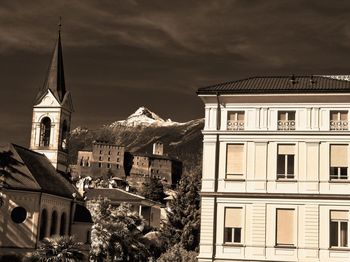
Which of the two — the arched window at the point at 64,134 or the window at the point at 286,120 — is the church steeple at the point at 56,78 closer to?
the arched window at the point at 64,134

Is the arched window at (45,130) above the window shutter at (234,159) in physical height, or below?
above

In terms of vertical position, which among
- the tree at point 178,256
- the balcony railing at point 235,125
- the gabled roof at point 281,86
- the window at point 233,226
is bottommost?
the tree at point 178,256

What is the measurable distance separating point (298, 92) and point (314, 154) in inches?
147

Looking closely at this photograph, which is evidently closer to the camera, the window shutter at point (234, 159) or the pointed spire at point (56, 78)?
the window shutter at point (234, 159)

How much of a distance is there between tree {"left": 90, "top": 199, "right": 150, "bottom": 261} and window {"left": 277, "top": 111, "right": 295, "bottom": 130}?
133 ft

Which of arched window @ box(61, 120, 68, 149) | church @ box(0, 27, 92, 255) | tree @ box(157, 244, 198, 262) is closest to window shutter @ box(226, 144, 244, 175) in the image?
tree @ box(157, 244, 198, 262)

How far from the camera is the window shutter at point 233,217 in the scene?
4175cm

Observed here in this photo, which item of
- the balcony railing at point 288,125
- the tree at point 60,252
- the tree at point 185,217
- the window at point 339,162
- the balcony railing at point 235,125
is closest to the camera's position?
the window at point 339,162

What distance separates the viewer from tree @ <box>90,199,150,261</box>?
79688 millimetres

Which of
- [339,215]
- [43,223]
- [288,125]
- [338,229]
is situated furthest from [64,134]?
[338,229]

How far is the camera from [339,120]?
42125 millimetres

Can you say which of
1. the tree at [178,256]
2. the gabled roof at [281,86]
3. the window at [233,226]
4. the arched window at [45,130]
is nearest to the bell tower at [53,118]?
the arched window at [45,130]

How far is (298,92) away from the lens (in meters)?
42.2

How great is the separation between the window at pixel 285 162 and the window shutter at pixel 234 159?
223cm
